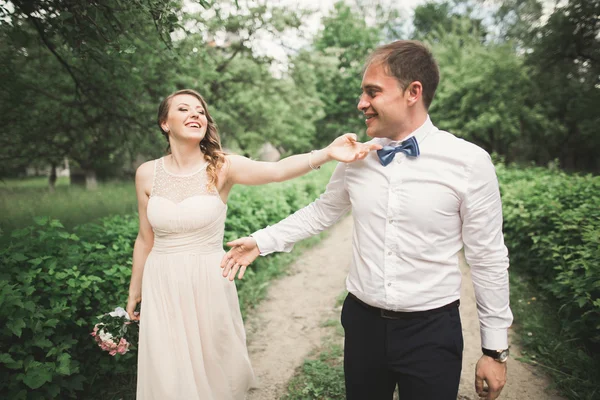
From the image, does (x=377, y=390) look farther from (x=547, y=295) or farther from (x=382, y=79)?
(x=547, y=295)

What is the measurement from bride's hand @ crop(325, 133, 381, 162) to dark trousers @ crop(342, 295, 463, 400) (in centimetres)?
81

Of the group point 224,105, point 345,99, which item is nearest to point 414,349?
point 224,105

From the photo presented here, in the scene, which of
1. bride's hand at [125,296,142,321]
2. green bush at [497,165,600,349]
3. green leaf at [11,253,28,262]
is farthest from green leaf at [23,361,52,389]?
green bush at [497,165,600,349]

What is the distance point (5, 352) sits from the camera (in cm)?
250

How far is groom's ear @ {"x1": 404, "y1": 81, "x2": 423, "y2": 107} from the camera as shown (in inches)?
73.4

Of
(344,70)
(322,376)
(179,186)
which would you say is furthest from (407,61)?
(344,70)

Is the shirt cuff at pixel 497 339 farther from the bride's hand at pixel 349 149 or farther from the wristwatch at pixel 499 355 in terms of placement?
the bride's hand at pixel 349 149

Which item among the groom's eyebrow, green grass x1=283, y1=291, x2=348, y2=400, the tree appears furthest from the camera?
the tree

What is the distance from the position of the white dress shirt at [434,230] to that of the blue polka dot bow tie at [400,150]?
3cm

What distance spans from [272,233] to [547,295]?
4.49 metres

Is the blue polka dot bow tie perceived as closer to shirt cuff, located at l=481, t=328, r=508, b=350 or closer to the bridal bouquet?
shirt cuff, located at l=481, t=328, r=508, b=350

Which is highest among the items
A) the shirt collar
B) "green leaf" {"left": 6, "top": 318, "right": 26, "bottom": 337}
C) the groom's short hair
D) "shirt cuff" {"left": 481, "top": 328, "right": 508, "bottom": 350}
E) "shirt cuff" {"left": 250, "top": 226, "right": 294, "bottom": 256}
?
the groom's short hair

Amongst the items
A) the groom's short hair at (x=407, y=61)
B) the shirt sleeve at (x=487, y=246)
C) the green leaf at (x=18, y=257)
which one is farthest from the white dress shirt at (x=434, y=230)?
the green leaf at (x=18, y=257)

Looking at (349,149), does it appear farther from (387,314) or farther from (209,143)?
(209,143)
